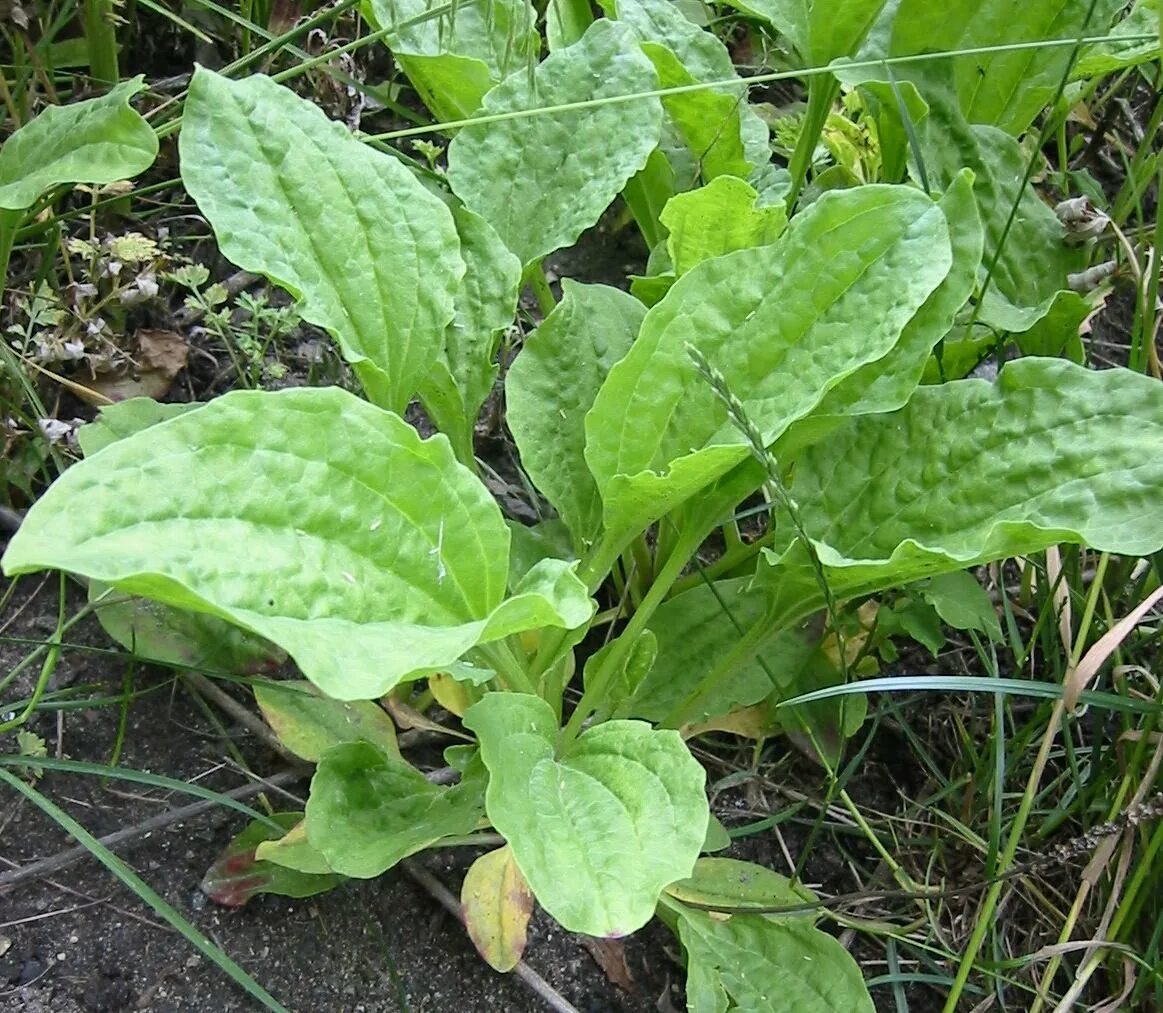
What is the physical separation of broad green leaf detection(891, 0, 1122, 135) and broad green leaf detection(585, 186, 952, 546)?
438mm

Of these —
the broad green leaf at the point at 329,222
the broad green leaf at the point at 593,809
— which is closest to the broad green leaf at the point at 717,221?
the broad green leaf at the point at 329,222

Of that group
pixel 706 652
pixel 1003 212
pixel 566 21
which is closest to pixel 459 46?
A: pixel 566 21

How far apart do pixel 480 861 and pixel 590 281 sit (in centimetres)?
85

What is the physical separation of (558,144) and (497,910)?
2.48ft

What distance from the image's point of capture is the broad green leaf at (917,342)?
0.99 m

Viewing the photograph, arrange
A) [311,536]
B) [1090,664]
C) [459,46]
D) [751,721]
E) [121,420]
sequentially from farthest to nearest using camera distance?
[459,46]
[751,721]
[121,420]
[1090,664]
[311,536]

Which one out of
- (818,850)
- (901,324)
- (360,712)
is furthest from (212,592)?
(818,850)

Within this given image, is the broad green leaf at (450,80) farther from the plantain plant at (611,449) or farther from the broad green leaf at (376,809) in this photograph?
the broad green leaf at (376,809)

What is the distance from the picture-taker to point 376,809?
985 millimetres

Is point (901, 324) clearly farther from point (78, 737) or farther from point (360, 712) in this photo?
point (78, 737)

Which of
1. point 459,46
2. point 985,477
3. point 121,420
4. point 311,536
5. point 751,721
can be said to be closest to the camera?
point 311,536

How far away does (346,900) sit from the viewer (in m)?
1.08

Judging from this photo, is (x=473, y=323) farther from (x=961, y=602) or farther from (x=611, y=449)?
(x=961, y=602)

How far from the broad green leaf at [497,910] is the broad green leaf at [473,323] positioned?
40 cm
